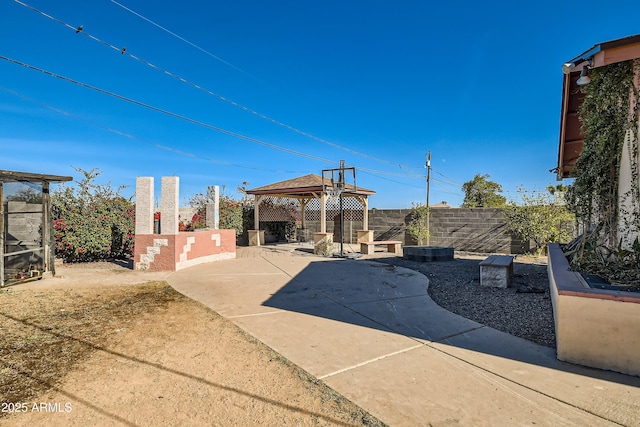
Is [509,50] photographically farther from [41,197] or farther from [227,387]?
[41,197]

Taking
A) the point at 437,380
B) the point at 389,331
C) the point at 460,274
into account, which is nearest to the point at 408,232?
the point at 460,274

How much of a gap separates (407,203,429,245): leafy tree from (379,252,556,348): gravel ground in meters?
4.62

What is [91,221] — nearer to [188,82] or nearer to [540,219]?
[188,82]

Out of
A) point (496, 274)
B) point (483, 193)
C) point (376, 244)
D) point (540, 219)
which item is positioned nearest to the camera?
point (496, 274)

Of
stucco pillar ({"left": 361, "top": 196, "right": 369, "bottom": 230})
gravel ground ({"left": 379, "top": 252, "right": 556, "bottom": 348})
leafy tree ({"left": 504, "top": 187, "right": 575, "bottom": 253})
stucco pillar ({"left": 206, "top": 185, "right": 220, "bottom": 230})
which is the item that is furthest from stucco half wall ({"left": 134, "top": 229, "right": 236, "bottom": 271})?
leafy tree ({"left": 504, "top": 187, "right": 575, "bottom": 253})

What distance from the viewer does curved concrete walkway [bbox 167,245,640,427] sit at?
6.53 feet

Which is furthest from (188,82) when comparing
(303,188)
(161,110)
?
(303,188)

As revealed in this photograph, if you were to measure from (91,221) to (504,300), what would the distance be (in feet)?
30.9

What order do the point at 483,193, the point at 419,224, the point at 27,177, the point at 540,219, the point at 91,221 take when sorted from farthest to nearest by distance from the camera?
1. the point at 483,193
2. the point at 419,224
3. the point at 540,219
4. the point at 91,221
5. the point at 27,177

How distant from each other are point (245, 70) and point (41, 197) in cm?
779

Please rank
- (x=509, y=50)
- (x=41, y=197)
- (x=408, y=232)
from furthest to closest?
1. (x=408, y=232)
2. (x=509, y=50)
3. (x=41, y=197)

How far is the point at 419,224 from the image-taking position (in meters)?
12.6

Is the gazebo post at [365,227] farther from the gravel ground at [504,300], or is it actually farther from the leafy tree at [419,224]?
the gravel ground at [504,300]

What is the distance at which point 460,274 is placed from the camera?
7012mm
